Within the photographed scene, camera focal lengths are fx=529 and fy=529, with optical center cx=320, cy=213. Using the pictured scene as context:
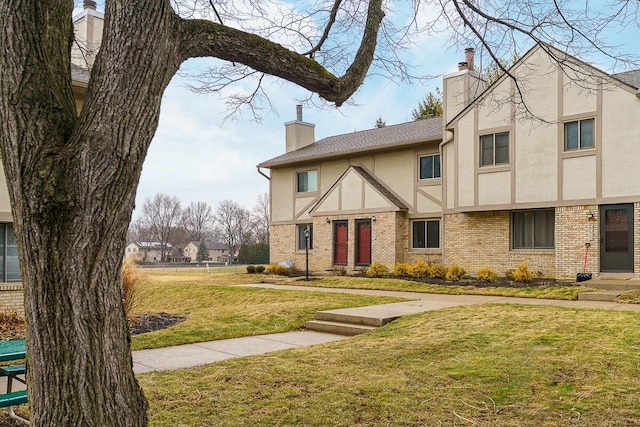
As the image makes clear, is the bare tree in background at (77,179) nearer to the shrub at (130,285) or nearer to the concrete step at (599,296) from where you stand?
the shrub at (130,285)

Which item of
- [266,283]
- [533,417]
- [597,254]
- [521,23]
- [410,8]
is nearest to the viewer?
[533,417]

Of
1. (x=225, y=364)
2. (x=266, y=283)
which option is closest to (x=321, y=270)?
(x=266, y=283)

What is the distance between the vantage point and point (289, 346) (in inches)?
289

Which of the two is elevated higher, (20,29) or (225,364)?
(20,29)

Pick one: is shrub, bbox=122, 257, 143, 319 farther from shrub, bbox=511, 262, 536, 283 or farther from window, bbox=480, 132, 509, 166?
window, bbox=480, 132, 509, 166

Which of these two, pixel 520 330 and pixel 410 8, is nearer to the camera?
pixel 410 8

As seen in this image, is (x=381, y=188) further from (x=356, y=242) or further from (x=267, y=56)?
Answer: (x=267, y=56)

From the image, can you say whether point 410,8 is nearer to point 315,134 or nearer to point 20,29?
point 20,29

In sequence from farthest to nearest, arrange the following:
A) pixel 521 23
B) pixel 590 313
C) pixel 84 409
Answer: pixel 590 313
pixel 521 23
pixel 84 409

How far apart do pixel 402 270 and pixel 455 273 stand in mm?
2265

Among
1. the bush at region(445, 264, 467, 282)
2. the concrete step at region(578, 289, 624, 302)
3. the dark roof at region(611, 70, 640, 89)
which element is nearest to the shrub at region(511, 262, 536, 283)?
the bush at region(445, 264, 467, 282)

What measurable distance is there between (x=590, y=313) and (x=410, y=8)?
569cm

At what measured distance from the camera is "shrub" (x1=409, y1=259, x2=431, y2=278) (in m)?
17.6

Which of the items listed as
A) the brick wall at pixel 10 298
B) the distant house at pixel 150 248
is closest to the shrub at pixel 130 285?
the brick wall at pixel 10 298
